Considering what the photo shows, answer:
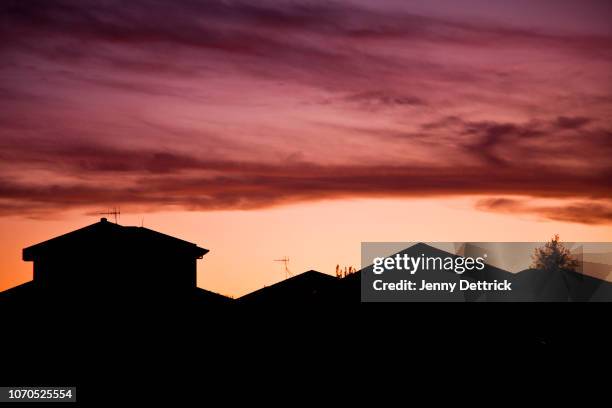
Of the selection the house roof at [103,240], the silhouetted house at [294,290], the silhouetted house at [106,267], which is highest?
the house roof at [103,240]

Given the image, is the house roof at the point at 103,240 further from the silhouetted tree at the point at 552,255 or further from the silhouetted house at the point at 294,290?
the silhouetted tree at the point at 552,255

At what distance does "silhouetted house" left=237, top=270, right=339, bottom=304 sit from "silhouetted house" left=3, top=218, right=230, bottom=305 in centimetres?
516

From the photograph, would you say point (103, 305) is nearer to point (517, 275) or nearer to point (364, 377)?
point (364, 377)

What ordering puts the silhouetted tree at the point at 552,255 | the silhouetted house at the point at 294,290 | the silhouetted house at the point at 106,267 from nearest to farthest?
the silhouetted house at the point at 106,267 → the silhouetted house at the point at 294,290 → the silhouetted tree at the point at 552,255

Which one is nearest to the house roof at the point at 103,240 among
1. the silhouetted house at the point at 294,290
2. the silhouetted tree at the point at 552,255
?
the silhouetted house at the point at 294,290

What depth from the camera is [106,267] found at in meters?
45.2

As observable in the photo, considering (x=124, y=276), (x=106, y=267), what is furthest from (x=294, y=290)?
(x=106, y=267)

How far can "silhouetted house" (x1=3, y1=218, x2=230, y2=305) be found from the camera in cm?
4488

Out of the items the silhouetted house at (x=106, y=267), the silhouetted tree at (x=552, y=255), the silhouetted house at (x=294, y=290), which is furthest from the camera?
the silhouetted tree at (x=552, y=255)

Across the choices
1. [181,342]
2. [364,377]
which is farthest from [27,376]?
[364,377]

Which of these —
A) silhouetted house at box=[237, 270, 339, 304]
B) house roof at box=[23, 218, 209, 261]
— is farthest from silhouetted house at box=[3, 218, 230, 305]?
silhouetted house at box=[237, 270, 339, 304]

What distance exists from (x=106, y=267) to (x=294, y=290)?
44.3 feet

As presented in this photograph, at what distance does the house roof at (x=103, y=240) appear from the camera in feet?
147

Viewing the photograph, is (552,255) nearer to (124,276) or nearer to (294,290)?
(294,290)
